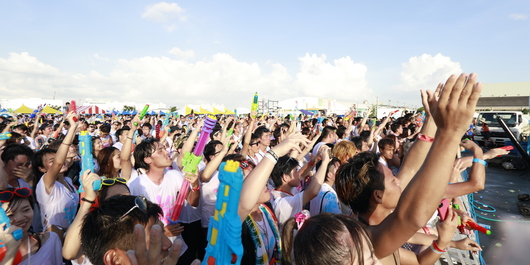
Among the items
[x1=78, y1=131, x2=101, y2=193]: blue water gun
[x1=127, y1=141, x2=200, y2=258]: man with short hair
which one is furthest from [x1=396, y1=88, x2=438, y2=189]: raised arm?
[x1=78, y1=131, x2=101, y2=193]: blue water gun

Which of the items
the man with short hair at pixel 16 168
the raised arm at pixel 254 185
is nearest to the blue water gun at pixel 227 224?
the raised arm at pixel 254 185

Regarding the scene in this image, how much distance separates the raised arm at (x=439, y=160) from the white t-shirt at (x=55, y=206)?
3085 millimetres

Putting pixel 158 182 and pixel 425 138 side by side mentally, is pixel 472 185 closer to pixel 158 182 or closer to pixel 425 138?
pixel 425 138

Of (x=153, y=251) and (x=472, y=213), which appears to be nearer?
(x=153, y=251)

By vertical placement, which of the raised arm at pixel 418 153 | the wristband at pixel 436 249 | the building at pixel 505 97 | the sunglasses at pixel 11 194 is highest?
the building at pixel 505 97

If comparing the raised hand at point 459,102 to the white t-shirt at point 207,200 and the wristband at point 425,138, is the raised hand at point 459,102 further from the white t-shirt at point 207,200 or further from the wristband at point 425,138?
the white t-shirt at point 207,200

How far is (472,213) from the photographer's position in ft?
16.8

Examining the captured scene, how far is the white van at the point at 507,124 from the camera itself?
15500 millimetres

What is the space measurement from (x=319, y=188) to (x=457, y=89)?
70.0 inches

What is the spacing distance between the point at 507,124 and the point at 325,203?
18.5 m

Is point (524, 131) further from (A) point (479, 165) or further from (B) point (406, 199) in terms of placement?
(B) point (406, 199)

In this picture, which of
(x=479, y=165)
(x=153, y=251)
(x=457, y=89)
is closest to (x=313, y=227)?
(x=153, y=251)

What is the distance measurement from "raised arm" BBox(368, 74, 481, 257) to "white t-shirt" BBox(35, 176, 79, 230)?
121 inches

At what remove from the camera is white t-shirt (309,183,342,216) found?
267 centimetres
